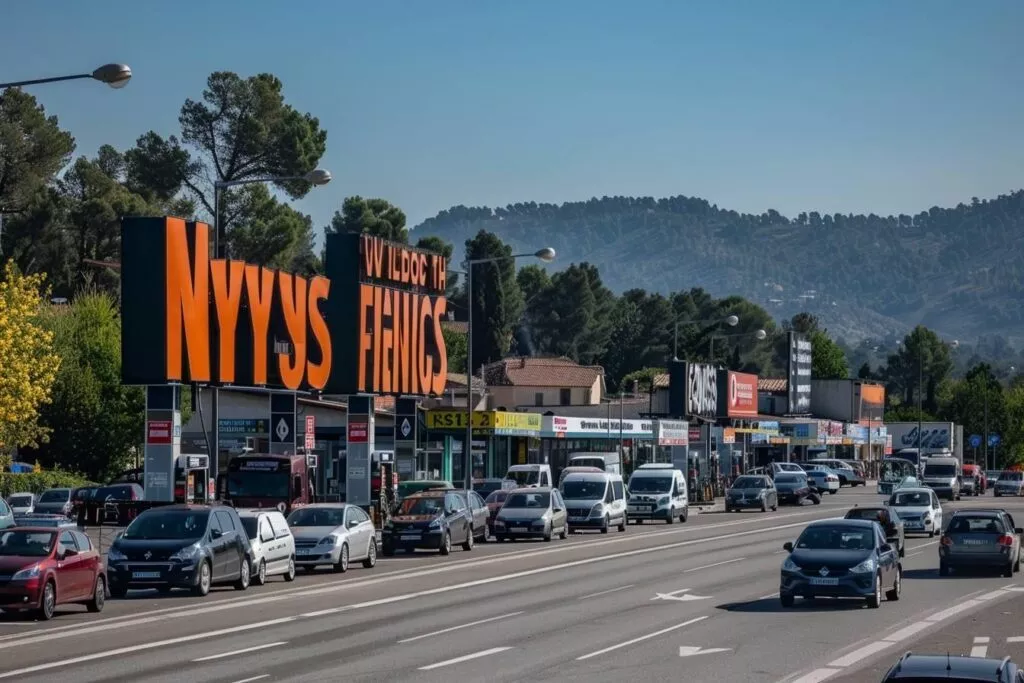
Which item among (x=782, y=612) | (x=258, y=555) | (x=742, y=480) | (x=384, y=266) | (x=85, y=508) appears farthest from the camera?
(x=742, y=480)

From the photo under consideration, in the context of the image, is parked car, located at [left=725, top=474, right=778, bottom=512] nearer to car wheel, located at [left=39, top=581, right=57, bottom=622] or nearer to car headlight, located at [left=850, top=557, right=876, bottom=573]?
car headlight, located at [left=850, top=557, right=876, bottom=573]

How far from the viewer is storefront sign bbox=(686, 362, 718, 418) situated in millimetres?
89500

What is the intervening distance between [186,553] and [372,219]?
93.1 m

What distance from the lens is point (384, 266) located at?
5566 cm

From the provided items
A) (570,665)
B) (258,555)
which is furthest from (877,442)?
(570,665)

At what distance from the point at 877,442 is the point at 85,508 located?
3951 inches

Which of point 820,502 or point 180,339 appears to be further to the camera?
point 820,502

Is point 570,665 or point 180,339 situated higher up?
point 180,339

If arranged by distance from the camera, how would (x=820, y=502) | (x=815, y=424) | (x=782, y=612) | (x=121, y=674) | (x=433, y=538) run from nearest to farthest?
(x=121, y=674) → (x=782, y=612) → (x=433, y=538) → (x=820, y=502) → (x=815, y=424)

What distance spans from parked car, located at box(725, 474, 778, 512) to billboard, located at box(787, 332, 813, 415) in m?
42.4

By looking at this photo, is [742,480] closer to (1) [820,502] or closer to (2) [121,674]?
(1) [820,502]

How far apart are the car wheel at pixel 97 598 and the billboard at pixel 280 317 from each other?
15.4 meters

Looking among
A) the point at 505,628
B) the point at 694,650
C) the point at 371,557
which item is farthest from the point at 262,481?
the point at 694,650

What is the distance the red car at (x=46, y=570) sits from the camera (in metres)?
24.1
